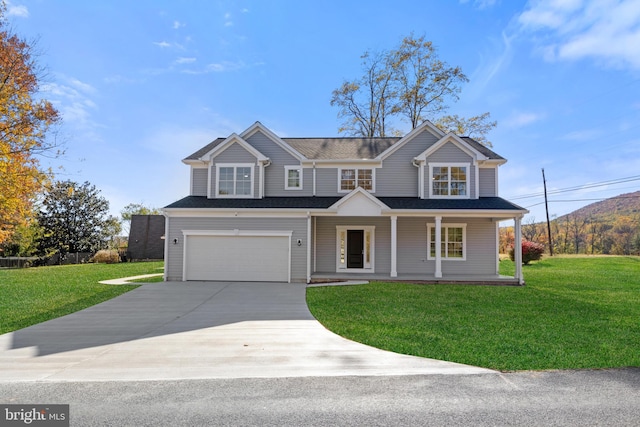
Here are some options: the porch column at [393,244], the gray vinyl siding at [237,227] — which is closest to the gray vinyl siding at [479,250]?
the porch column at [393,244]

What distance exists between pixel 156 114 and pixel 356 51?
58.9 feet

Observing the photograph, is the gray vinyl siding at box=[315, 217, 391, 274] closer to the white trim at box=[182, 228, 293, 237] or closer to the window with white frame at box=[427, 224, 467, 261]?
the window with white frame at box=[427, 224, 467, 261]

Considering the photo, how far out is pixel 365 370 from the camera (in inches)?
200

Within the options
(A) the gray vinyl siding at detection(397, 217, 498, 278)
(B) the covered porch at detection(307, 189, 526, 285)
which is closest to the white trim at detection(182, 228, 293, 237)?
(B) the covered porch at detection(307, 189, 526, 285)

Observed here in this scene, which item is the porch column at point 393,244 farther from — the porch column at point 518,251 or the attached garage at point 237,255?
the porch column at point 518,251

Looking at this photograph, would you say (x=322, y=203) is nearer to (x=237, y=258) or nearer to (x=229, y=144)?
(x=237, y=258)

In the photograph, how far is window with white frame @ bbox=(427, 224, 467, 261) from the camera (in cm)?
1608

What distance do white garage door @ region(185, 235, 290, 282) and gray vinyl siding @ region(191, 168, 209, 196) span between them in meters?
2.68

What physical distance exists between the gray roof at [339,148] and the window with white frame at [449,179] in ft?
5.66

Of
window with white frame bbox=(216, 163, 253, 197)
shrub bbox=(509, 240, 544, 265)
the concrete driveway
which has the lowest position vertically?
the concrete driveway

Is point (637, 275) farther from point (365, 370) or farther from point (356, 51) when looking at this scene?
point (356, 51)

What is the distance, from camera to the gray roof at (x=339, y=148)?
1700 cm

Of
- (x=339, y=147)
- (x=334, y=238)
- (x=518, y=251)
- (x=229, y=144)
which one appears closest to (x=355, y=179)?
(x=339, y=147)

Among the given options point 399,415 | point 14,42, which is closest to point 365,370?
point 399,415
